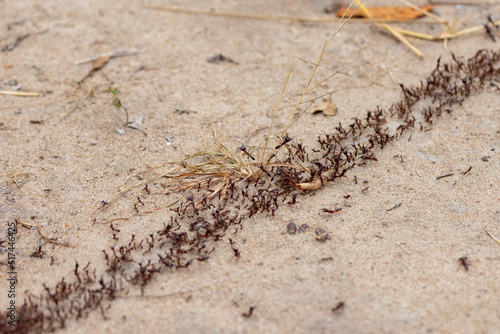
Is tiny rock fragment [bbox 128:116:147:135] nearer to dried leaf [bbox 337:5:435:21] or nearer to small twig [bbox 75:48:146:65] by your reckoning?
small twig [bbox 75:48:146:65]

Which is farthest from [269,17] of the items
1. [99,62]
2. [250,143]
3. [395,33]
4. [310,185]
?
[310,185]

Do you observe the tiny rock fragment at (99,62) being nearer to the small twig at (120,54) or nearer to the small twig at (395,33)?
the small twig at (120,54)

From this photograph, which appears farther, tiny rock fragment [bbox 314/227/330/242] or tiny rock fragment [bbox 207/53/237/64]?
tiny rock fragment [bbox 207/53/237/64]

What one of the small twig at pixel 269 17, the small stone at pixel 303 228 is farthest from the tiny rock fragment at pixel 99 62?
the small stone at pixel 303 228

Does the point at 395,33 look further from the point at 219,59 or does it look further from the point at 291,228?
the point at 291,228

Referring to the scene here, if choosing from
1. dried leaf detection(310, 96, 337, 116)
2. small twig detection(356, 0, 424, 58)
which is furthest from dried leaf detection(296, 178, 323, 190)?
small twig detection(356, 0, 424, 58)

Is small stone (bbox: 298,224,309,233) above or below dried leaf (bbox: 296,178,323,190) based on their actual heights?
below

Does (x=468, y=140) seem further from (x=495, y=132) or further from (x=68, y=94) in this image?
(x=68, y=94)
